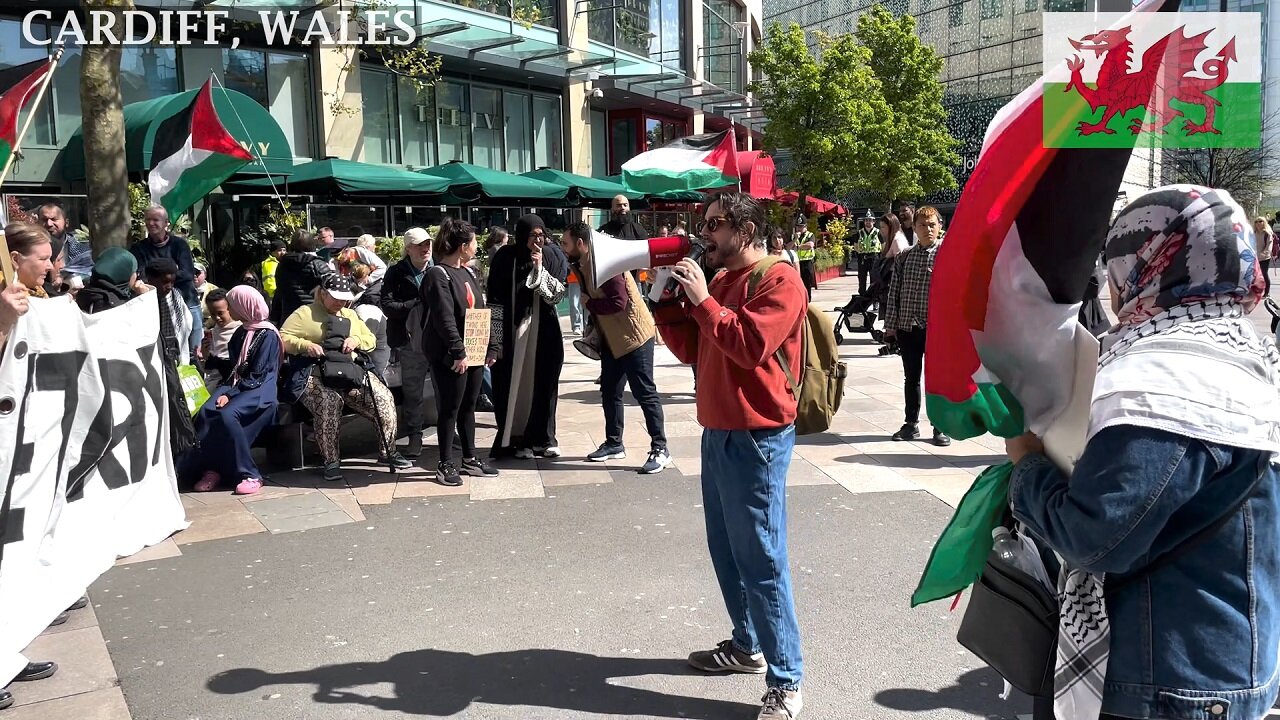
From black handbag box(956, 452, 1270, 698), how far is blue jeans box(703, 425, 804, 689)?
4.38 feet

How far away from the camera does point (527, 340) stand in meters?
7.88

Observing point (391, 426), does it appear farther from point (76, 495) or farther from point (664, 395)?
point (664, 395)

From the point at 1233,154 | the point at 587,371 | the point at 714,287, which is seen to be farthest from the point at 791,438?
the point at 1233,154

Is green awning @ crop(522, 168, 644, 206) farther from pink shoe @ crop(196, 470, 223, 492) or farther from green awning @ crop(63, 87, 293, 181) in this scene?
pink shoe @ crop(196, 470, 223, 492)

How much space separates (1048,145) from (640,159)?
44.5 feet

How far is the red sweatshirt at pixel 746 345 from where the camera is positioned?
3396mm

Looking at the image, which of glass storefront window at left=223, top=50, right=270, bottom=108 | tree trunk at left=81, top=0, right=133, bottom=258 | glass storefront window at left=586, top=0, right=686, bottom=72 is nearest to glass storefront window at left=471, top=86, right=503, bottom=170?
glass storefront window at left=586, top=0, right=686, bottom=72

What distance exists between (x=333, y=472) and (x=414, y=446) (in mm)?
810

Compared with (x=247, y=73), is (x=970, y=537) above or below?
below

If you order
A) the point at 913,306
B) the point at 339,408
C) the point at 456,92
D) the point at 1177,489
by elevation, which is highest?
the point at 456,92

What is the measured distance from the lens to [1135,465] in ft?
5.65

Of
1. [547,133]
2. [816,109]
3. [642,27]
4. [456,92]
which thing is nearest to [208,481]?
[456,92]

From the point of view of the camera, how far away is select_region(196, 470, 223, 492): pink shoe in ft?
22.7

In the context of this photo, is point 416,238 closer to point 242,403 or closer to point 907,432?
point 242,403
